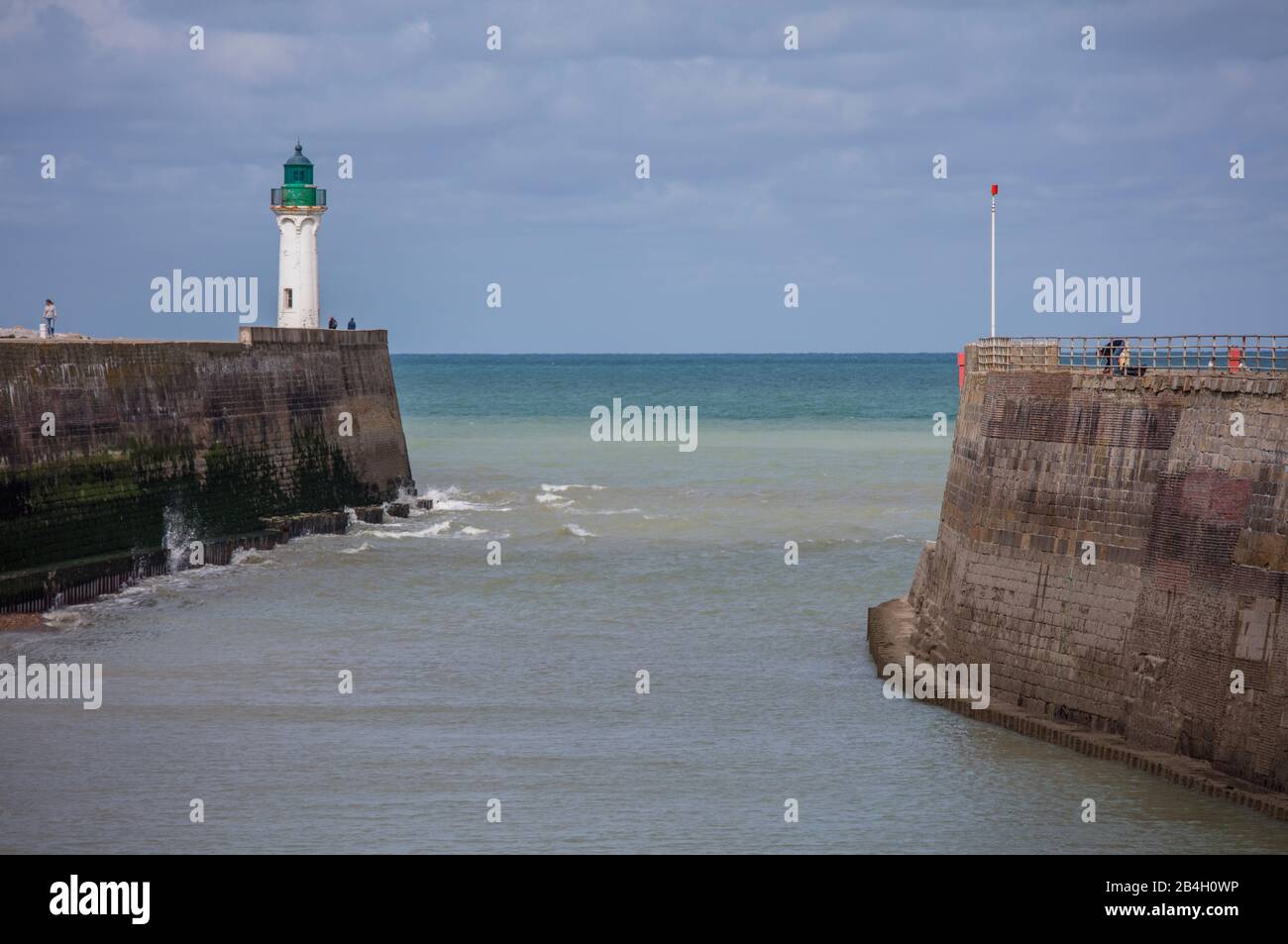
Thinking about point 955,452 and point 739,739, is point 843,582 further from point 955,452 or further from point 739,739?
point 739,739

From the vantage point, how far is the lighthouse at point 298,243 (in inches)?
1911

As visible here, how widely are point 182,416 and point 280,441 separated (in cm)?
455

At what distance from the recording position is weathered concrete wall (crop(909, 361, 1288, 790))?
18016 mm

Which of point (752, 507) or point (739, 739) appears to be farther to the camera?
point (752, 507)

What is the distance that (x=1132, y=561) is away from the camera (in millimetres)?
20062

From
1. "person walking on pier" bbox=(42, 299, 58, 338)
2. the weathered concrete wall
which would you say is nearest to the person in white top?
"person walking on pier" bbox=(42, 299, 58, 338)

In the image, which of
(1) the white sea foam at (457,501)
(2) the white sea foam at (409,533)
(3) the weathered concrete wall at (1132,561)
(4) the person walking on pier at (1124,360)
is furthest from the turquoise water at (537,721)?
(1) the white sea foam at (457,501)

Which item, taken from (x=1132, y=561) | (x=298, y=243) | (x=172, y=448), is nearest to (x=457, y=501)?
(x=298, y=243)

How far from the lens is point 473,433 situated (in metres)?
88.1

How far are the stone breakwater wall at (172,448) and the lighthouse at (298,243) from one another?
218 cm

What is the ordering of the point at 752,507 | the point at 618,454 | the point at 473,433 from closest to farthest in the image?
the point at 752,507, the point at 618,454, the point at 473,433

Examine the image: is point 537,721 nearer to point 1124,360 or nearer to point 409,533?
point 1124,360

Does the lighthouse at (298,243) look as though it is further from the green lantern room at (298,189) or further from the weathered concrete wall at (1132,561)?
the weathered concrete wall at (1132,561)
